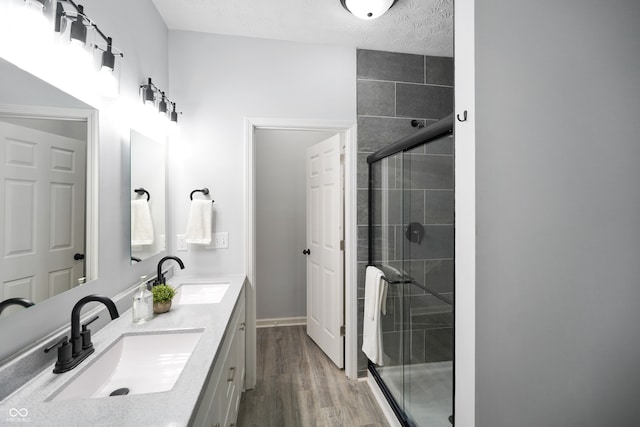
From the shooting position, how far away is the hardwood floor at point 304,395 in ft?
6.25

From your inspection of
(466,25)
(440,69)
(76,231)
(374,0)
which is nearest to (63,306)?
(76,231)

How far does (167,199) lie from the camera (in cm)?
216

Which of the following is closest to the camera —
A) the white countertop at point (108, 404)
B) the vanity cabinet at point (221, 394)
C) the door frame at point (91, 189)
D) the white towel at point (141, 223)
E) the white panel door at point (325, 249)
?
the white countertop at point (108, 404)

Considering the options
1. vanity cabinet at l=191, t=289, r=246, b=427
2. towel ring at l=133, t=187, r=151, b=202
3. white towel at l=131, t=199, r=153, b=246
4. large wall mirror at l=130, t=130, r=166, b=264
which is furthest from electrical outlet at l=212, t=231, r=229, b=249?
vanity cabinet at l=191, t=289, r=246, b=427

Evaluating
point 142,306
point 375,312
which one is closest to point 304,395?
point 375,312

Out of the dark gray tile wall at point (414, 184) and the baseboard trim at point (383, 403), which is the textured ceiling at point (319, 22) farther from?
the baseboard trim at point (383, 403)

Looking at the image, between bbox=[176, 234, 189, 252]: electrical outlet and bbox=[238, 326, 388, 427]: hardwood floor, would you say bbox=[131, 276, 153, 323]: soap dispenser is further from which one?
bbox=[238, 326, 388, 427]: hardwood floor

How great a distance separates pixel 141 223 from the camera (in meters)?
1.71

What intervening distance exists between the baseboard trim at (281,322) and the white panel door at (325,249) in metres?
0.35

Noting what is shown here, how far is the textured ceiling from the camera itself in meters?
1.88

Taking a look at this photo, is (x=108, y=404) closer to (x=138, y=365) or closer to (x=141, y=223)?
(x=138, y=365)

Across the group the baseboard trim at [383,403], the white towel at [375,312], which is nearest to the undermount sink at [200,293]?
the white towel at [375,312]

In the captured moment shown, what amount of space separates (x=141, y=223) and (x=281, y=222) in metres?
1.80

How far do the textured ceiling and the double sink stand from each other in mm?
1961
